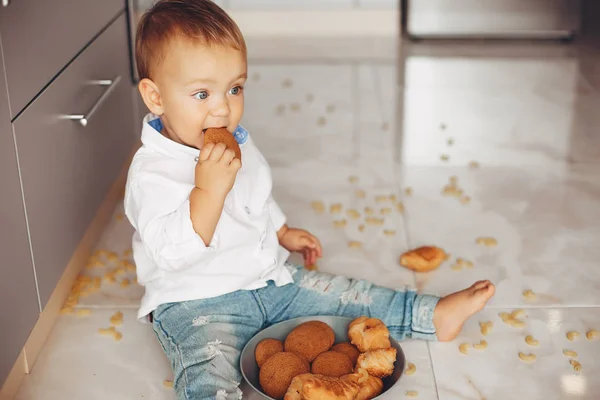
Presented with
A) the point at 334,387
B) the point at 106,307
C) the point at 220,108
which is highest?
the point at 220,108

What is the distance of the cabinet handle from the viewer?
174 cm

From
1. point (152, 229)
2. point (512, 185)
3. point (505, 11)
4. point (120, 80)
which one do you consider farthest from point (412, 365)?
point (505, 11)

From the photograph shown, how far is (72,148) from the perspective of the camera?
1.75 metres

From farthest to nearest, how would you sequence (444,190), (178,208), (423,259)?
(444,190)
(423,259)
(178,208)

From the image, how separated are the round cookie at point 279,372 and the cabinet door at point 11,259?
42 centimetres

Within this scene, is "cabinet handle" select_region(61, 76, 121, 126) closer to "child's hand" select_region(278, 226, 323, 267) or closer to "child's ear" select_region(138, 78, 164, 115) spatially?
"child's ear" select_region(138, 78, 164, 115)

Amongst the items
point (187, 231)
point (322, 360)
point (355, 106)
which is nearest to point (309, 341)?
point (322, 360)

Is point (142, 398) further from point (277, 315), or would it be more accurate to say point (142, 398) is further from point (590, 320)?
point (590, 320)

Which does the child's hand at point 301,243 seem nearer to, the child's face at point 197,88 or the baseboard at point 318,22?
the child's face at point 197,88

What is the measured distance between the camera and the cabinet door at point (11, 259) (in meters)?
1.35

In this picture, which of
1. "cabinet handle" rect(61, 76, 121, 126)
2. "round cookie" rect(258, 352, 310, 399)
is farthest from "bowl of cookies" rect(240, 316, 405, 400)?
"cabinet handle" rect(61, 76, 121, 126)

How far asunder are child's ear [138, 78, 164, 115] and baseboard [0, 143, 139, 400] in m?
0.47

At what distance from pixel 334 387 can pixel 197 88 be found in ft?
1.78

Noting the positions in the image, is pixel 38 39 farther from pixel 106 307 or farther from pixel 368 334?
pixel 368 334
